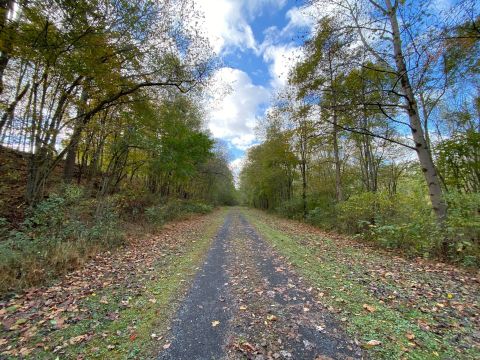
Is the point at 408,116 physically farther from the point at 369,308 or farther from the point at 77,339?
the point at 77,339

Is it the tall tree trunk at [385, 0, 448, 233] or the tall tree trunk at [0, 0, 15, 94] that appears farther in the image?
the tall tree trunk at [385, 0, 448, 233]

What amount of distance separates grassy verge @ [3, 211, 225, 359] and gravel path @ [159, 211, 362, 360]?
277 mm

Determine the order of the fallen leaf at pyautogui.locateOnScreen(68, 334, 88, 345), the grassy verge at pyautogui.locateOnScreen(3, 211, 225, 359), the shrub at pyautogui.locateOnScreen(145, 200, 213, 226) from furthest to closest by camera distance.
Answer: the shrub at pyautogui.locateOnScreen(145, 200, 213, 226) → the fallen leaf at pyautogui.locateOnScreen(68, 334, 88, 345) → the grassy verge at pyautogui.locateOnScreen(3, 211, 225, 359)

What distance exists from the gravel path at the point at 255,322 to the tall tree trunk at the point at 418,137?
185 inches

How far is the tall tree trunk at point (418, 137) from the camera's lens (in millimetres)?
6023

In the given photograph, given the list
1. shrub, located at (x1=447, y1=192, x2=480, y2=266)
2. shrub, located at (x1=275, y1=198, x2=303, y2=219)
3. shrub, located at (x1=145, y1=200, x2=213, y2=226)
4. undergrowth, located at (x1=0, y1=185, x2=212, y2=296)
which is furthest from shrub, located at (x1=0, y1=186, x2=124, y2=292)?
shrub, located at (x1=275, y1=198, x2=303, y2=219)

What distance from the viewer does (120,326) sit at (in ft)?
10.3

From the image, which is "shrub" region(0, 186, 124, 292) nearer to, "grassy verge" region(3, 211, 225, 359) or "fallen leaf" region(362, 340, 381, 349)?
"grassy verge" region(3, 211, 225, 359)

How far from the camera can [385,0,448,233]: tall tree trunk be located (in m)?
6.02

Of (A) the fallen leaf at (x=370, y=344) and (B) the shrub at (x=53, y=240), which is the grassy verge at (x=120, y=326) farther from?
(A) the fallen leaf at (x=370, y=344)

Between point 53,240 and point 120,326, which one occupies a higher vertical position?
point 53,240

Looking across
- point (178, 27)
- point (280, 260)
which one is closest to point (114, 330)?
point (280, 260)

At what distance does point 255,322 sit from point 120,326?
1947 millimetres

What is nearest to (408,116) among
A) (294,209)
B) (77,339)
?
(77,339)
